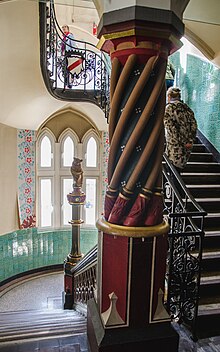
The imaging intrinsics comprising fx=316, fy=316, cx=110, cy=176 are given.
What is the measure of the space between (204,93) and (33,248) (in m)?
4.53

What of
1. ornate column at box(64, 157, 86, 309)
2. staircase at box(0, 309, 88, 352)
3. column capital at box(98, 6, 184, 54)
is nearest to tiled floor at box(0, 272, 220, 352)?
ornate column at box(64, 157, 86, 309)

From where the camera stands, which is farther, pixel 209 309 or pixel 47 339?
pixel 209 309

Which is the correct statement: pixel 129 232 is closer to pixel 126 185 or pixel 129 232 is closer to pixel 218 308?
pixel 126 185

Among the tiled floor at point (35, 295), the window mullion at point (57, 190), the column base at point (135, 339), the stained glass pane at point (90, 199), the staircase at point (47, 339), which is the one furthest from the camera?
the stained glass pane at point (90, 199)

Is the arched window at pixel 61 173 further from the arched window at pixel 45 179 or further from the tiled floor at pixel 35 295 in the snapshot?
the tiled floor at pixel 35 295

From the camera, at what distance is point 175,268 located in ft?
7.90

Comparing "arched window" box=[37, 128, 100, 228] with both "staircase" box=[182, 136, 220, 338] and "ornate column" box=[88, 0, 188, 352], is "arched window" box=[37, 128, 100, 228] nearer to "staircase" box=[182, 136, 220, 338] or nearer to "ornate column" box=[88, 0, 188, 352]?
"staircase" box=[182, 136, 220, 338]

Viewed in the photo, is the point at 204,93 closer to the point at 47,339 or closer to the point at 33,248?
the point at 47,339

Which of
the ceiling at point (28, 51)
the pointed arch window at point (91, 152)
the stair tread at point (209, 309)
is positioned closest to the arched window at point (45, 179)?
the pointed arch window at point (91, 152)

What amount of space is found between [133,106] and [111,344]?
122cm

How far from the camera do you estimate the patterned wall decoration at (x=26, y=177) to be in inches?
250

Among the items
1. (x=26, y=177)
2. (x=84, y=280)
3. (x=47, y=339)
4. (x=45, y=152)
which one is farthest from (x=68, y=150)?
(x=47, y=339)

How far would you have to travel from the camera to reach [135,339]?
1.64 meters

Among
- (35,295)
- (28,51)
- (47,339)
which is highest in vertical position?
(28,51)
